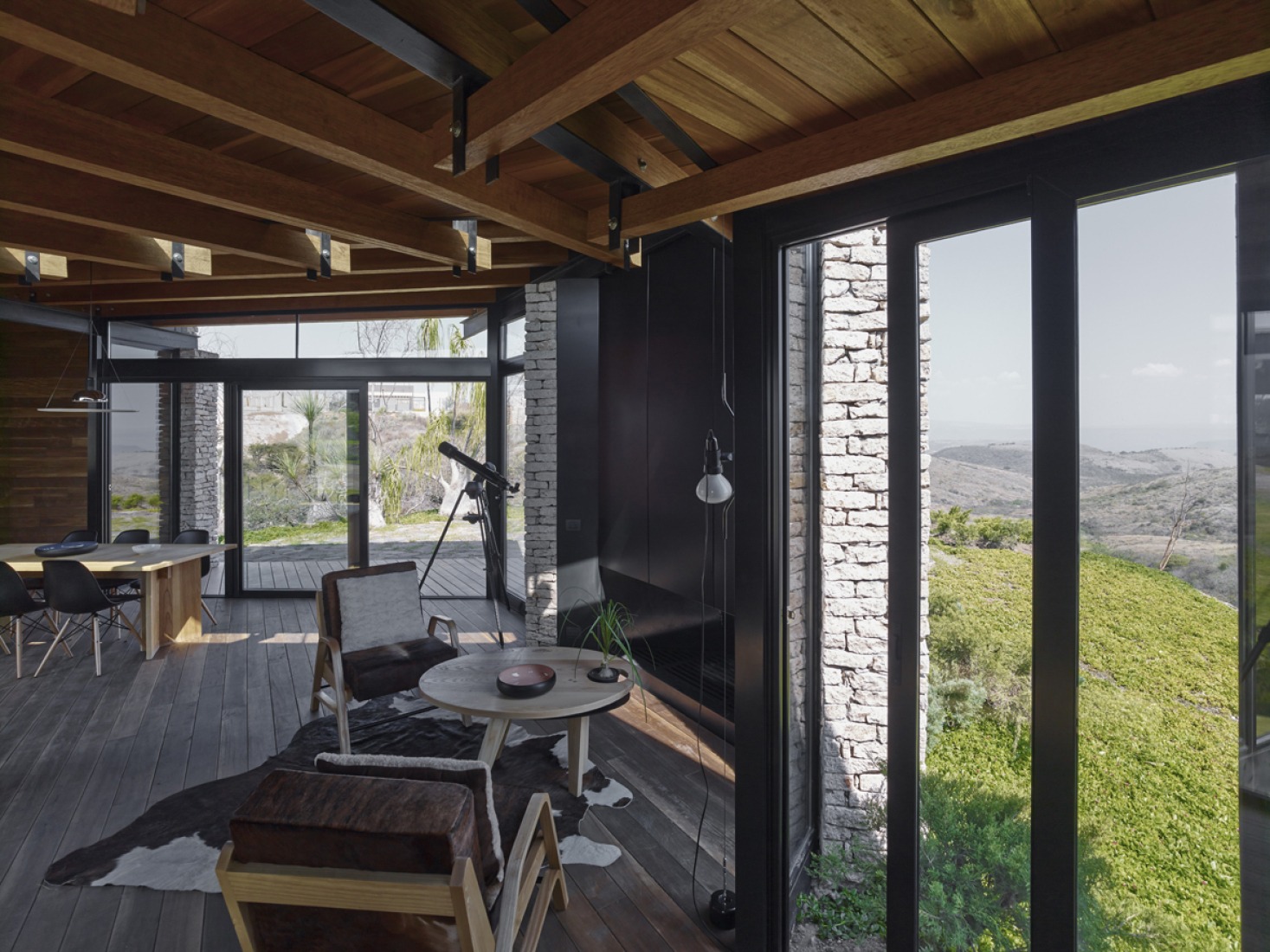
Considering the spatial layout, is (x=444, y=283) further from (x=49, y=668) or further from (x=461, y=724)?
(x=49, y=668)

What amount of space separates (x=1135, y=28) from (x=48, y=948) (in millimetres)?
3924

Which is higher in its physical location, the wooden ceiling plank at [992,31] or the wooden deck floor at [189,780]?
the wooden ceiling plank at [992,31]

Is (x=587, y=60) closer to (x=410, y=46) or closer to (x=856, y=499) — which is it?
(x=410, y=46)

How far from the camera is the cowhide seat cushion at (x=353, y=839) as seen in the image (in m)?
1.62

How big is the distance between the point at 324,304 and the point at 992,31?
21.7ft

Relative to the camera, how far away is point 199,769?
3.58m

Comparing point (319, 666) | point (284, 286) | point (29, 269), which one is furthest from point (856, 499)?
point (284, 286)

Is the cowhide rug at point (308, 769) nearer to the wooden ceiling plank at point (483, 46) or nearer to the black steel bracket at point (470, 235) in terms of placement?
the black steel bracket at point (470, 235)

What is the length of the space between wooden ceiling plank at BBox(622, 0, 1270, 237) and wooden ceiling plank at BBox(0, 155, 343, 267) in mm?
2528

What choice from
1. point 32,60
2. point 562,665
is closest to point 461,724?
point 562,665

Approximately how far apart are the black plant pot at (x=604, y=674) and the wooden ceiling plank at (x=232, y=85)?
225cm

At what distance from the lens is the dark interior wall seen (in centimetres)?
384

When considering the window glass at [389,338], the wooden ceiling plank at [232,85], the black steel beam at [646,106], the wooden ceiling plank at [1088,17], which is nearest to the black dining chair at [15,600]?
the window glass at [389,338]

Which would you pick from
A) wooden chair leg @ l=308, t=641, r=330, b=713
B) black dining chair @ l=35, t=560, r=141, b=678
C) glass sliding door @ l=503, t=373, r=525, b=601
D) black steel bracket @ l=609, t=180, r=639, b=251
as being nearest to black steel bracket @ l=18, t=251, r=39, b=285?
black dining chair @ l=35, t=560, r=141, b=678
